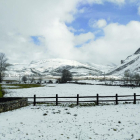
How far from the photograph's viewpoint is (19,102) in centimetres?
1802

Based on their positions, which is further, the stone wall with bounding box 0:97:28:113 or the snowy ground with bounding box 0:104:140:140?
the stone wall with bounding box 0:97:28:113

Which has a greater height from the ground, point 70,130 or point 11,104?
point 11,104

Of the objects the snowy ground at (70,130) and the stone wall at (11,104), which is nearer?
the snowy ground at (70,130)

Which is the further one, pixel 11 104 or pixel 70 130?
pixel 11 104

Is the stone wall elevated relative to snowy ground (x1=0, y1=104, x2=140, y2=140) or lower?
elevated

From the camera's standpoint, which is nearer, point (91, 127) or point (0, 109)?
point (91, 127)

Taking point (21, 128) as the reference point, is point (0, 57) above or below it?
above

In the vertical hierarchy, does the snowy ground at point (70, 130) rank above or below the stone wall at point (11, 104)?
below

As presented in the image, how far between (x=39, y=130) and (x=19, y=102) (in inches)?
371

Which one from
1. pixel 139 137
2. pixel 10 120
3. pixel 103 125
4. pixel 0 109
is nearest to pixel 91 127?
pixel 103 125

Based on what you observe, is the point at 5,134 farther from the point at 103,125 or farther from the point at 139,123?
the point at 139,123

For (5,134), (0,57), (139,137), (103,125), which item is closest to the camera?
(139,137)

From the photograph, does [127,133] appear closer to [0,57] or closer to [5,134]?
[5,134]

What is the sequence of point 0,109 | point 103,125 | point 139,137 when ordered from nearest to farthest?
point 139,137 → point 103,125 → point 0,109
